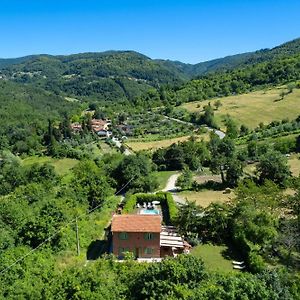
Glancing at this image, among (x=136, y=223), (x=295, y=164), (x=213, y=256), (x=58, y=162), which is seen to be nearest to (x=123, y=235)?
(x=136, y=223)

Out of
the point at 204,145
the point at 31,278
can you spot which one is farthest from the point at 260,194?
the point at 204,145

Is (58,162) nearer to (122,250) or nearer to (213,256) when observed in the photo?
(122,250)

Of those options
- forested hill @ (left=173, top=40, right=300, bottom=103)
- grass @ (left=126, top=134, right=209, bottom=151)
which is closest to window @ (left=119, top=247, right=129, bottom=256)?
grass @ (left=126, top=134, right=209, bottom=151)

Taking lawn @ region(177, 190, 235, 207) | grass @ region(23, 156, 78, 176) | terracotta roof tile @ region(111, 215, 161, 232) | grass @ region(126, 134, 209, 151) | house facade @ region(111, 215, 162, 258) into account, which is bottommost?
grass @ region(23, 156, 78, 176)

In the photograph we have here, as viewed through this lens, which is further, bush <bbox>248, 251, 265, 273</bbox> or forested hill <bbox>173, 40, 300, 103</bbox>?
forested hill <bbox>173, 40, 300, 103</bbox>

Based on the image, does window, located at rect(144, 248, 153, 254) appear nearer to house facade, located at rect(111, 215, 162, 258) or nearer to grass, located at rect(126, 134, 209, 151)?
house facade, located at rect(111, 215, 162, 258)

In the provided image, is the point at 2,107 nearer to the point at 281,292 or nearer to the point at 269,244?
the point at 269,244

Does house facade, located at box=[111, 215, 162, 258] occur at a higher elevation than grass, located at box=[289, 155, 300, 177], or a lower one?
higher
